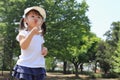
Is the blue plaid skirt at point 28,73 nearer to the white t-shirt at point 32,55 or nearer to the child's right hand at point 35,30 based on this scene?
the white t-shirt at point 32,55

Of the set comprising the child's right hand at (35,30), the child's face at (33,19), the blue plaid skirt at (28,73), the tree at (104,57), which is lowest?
the blue plaid skirt at (28,73)

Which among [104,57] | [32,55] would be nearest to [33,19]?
[32,55]

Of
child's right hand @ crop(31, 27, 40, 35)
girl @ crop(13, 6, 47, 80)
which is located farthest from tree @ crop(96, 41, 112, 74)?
child's right hand @ crop(31, 27, 40, 35)

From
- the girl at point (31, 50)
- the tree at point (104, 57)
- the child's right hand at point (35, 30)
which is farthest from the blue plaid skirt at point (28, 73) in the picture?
the tree at point (104, 57)

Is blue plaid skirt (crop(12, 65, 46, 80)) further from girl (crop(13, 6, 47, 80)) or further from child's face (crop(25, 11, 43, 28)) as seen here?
child's face (crop(25, 11, 43, 28))

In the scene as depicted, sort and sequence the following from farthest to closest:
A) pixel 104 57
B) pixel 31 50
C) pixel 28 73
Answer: pixel 104 57 < pixel 31 50 < pixel 28 73

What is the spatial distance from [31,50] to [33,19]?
398 millimetres

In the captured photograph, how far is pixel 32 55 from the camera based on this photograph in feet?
14.2

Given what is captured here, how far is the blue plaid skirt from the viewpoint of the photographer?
4.23m

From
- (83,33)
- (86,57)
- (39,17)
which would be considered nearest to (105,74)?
(86,57)

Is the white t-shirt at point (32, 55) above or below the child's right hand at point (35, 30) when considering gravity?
below

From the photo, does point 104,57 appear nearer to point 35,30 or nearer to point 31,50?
point 31,50

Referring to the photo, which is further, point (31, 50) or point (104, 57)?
point (104, 57)

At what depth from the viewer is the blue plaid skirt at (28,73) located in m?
4.23
